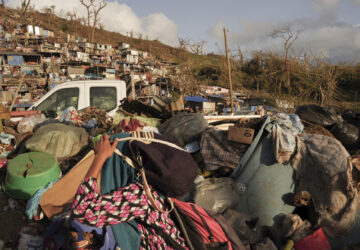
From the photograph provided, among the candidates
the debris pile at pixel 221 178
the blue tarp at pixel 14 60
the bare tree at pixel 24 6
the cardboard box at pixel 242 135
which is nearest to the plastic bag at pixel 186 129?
the debris pile at pixel 221 178

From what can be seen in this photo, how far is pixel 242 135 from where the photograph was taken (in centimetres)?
307

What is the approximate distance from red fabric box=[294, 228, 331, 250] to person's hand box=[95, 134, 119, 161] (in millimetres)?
2128

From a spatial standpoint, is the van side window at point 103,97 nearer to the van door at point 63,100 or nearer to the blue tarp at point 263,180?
the van door at point 63,100

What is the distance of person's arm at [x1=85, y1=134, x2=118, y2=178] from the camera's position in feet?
4.50

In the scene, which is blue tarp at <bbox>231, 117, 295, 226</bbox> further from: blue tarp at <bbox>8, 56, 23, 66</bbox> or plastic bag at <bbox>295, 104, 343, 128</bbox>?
blue tarp at <bbox>8, 56, 23, 66</bbox>

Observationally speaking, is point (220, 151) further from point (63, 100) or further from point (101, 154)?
point (63, 100)

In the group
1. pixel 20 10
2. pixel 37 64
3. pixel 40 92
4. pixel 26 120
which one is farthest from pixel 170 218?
pixel 20 10

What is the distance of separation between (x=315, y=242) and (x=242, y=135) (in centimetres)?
132

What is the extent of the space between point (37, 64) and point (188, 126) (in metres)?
21.6

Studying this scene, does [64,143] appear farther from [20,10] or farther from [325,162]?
[20,10]

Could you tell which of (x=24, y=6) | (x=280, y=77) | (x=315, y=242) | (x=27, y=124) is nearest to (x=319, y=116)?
(x=315, y=242)

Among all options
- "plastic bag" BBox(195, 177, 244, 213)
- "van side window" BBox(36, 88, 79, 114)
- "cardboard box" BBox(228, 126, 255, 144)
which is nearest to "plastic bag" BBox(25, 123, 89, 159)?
"van side window" BBox(36, 88, 79, 114)

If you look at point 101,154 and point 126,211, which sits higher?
point 101,154

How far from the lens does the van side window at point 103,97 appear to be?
5.17 metres
